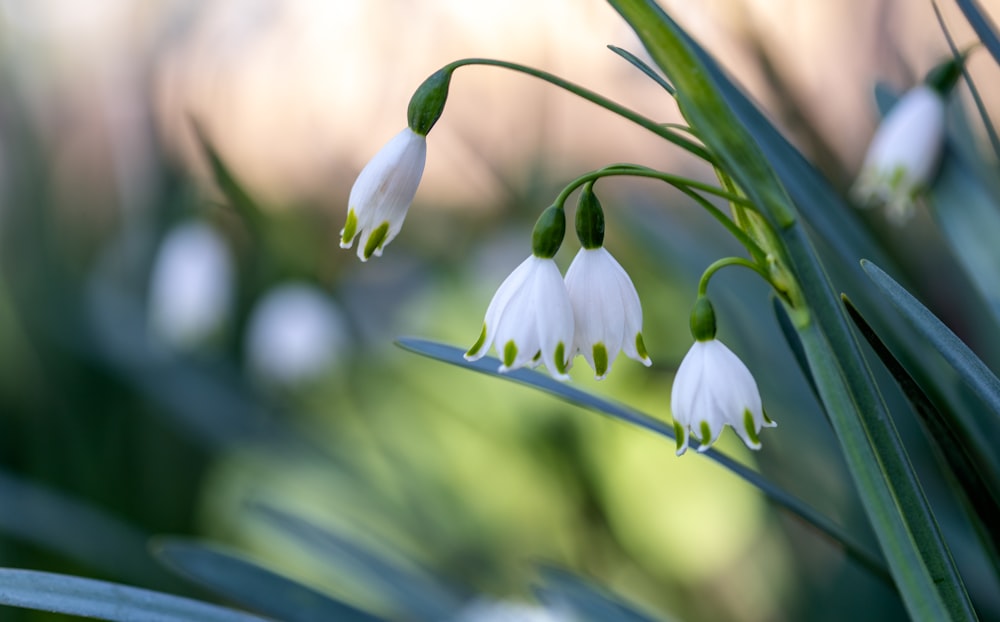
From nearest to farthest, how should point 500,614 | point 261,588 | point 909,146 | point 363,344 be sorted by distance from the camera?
point 261,588, point 909,146, point 500,614, point 363,344

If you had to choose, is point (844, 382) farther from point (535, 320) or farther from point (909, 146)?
point (909, 146)

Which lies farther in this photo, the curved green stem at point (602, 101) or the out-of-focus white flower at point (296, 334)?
the out-of-focus white flower at point (296, 334)

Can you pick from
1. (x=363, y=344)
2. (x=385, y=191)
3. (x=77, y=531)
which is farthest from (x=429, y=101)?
(x=363, y=344)

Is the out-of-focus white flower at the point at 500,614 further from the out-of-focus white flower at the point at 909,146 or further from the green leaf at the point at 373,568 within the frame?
the out-of-focus white flower at the point at 909,146

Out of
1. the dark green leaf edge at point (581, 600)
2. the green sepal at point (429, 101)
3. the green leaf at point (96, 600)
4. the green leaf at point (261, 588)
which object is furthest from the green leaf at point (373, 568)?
the green sepal at point (429, 101)

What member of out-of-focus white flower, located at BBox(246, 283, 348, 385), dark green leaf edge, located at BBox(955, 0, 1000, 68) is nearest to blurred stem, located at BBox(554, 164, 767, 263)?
dark green leaf edge, located at BBox(955, 0, 1000, 68)

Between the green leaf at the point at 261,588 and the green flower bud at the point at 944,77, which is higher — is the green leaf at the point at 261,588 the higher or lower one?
the lower one

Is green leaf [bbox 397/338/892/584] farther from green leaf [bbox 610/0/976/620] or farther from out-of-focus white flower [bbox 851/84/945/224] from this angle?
out-of-focus white flower [bbox 851/84/945/224]
